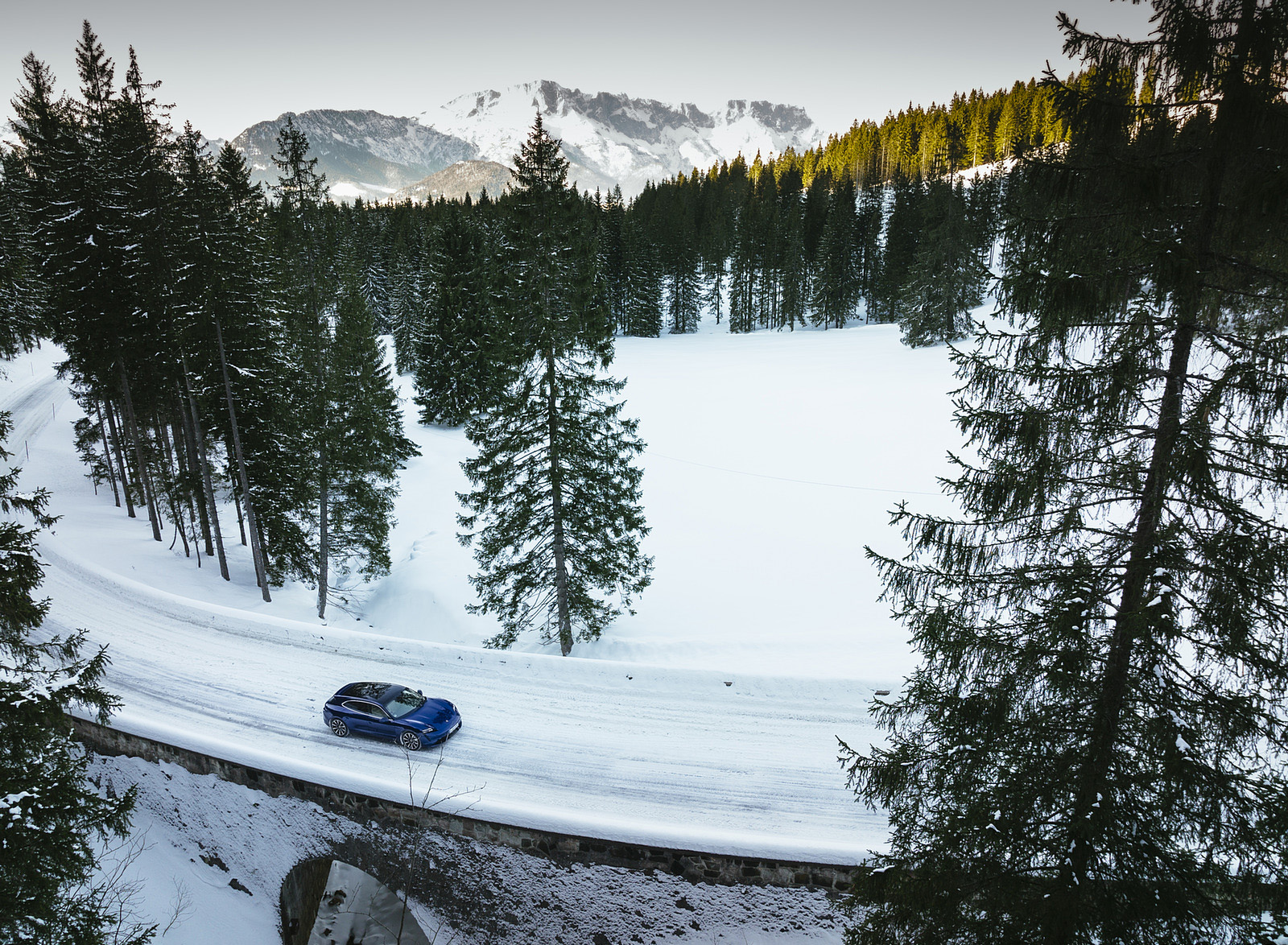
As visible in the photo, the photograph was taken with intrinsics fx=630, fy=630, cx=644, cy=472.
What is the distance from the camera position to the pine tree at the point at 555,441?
53.7 feet

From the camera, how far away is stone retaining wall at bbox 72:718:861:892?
35.1ft

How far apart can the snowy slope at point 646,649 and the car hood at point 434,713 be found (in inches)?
22.5

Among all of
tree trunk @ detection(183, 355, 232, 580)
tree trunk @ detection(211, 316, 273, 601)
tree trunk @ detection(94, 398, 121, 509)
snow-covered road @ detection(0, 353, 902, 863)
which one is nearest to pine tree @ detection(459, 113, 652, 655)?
snow-covered road @ detection(0, 353, 902, 863)

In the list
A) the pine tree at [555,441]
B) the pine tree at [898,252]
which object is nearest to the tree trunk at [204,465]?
the pine tree at [555,441]

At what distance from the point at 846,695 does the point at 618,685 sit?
539 centimetres

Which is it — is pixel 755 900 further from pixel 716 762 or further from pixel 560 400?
pixel 560 400

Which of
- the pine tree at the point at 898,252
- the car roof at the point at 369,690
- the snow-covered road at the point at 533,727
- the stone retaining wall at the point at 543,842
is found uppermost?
the pine tree at the point at 898,252

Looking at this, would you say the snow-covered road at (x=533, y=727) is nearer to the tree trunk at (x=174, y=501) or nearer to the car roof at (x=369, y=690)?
the car roof at (x=369, y=690)

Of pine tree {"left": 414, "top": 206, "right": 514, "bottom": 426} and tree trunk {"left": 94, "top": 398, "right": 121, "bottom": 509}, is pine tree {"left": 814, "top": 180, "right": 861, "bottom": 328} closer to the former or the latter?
pine tree {"left": 414, "top": 206, "right": 514, "bottom": 426}

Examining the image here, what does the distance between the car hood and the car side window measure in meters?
0.56

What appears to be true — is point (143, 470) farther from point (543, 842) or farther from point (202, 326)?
point (543, 842)

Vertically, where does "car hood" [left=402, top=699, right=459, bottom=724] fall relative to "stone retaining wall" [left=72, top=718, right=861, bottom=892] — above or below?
above

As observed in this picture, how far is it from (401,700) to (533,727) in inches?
116

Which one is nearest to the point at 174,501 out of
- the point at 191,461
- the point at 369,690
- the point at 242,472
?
the point at 191,461
